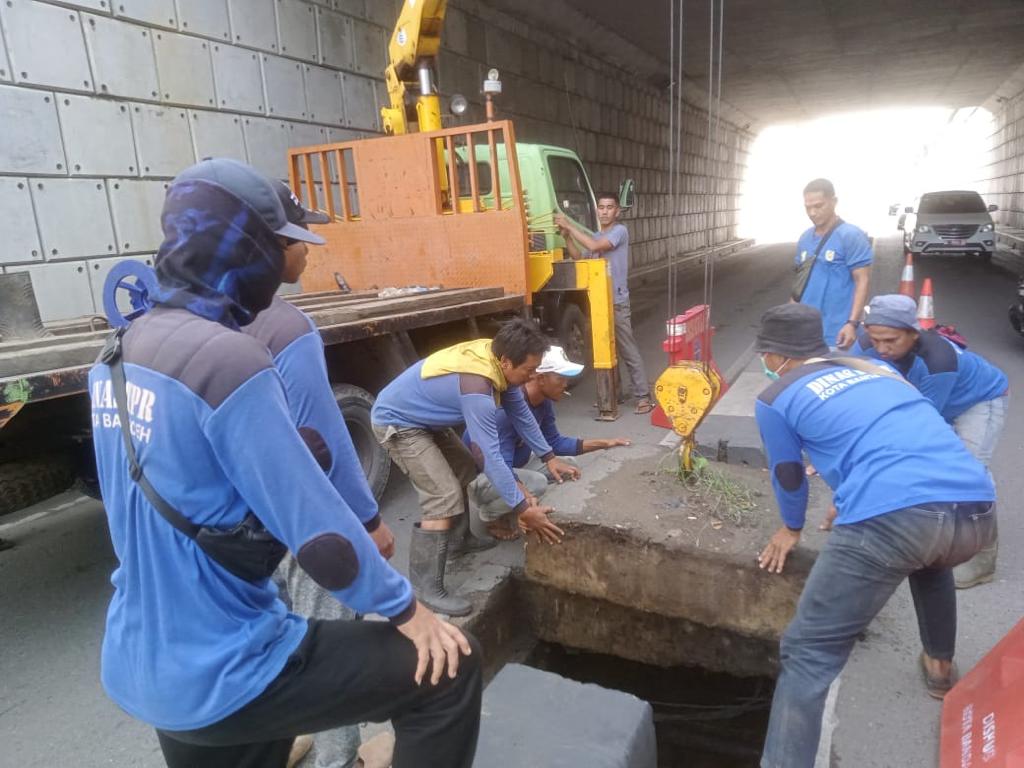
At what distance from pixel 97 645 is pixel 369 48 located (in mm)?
7259

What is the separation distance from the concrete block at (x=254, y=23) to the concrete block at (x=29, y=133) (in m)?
2.06

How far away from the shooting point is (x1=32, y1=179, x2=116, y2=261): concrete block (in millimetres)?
5137

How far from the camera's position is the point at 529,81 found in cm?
1212

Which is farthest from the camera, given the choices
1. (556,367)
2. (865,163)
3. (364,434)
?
(865,163)

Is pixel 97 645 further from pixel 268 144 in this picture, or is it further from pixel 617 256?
pixel 268 144

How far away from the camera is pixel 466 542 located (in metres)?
3.94

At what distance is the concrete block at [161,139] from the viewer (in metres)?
5.77

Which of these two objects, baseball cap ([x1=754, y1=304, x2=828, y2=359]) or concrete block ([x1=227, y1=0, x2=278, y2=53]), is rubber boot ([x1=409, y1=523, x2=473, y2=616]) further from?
concrete block ([x1=227, y1=0, x2=278, y2=53])

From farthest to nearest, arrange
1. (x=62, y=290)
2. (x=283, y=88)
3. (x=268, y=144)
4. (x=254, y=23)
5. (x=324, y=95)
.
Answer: (x=324, y=95)
(x=283, y=88)
(x=268, y=144)
(x=254, y=23)
(x=62, y=290)

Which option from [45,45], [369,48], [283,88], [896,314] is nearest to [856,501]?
[896,314]

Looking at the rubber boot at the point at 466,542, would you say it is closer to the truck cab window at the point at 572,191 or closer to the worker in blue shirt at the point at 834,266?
the worker in blue shirt at the point at 834,266

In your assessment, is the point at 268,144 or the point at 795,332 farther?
the point at 268,144

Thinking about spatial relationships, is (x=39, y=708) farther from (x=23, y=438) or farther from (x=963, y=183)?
(x=963, y=183)

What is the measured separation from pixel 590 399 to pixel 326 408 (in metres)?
5.01
